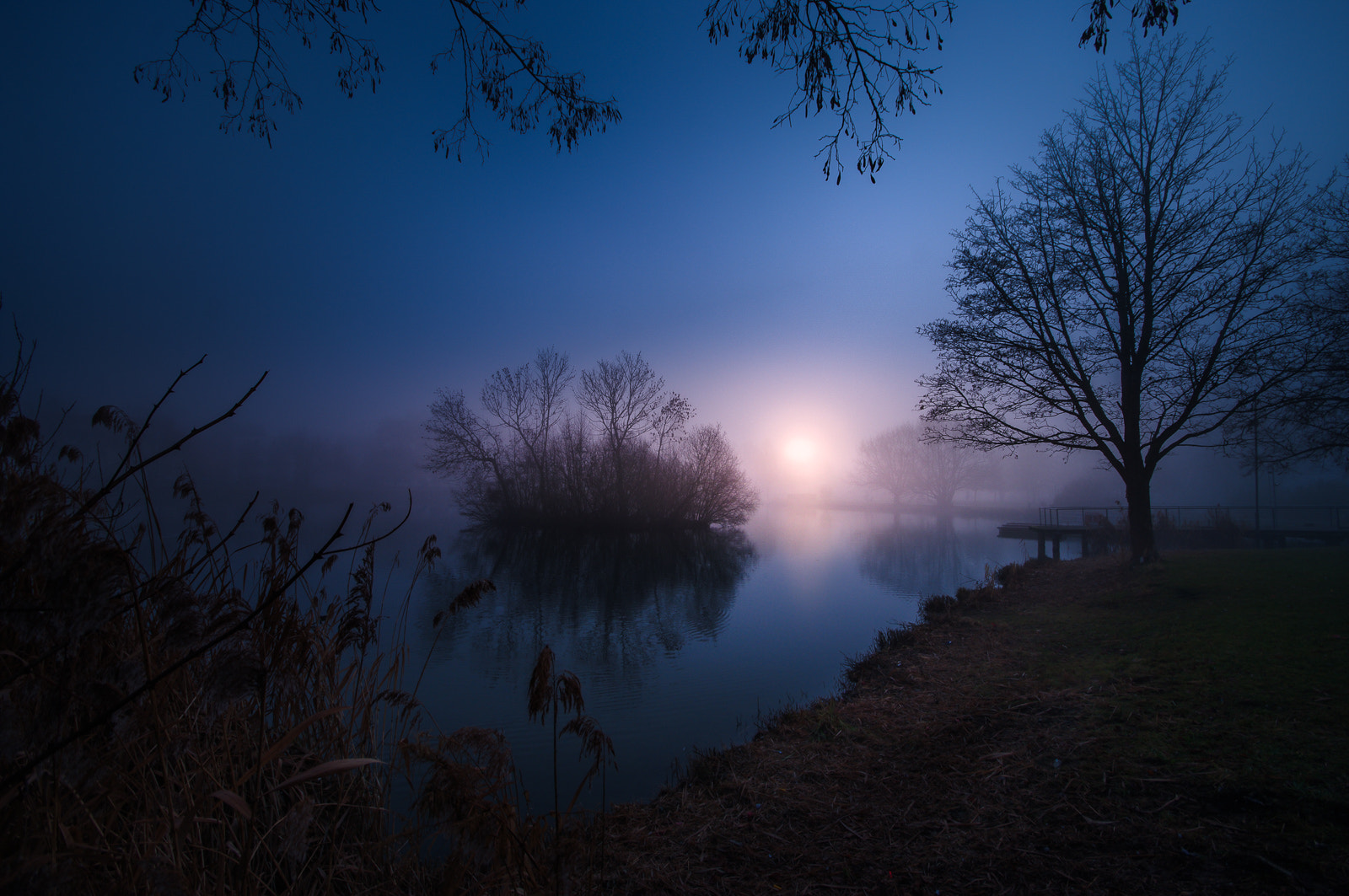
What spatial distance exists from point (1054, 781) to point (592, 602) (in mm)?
10117

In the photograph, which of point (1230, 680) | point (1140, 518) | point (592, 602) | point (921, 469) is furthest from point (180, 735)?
point (921, 469)

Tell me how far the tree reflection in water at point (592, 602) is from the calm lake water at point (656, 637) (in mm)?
52

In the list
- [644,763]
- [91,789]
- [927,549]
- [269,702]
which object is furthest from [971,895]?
[927,549]

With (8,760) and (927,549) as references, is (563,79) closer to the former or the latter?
(8,760)

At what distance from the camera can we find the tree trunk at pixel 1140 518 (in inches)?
414

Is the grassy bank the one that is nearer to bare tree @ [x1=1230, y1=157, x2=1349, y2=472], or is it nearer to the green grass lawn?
the green grass lawn

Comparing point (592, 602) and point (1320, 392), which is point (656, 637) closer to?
point (592, 602)

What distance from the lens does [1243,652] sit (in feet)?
16.0

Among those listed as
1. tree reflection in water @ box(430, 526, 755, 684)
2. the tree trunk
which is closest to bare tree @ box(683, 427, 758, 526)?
tree reflection in water @ box(430, 526, 755, 684)

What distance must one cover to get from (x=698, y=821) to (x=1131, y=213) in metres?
13.2

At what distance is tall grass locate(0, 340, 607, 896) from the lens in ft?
3.50

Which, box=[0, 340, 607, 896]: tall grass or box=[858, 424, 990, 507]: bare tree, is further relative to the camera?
box=[858, 424, 990, 507]: bare tree

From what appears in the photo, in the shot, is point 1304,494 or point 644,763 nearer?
point 644,763

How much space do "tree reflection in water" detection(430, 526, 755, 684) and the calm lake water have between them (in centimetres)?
5
